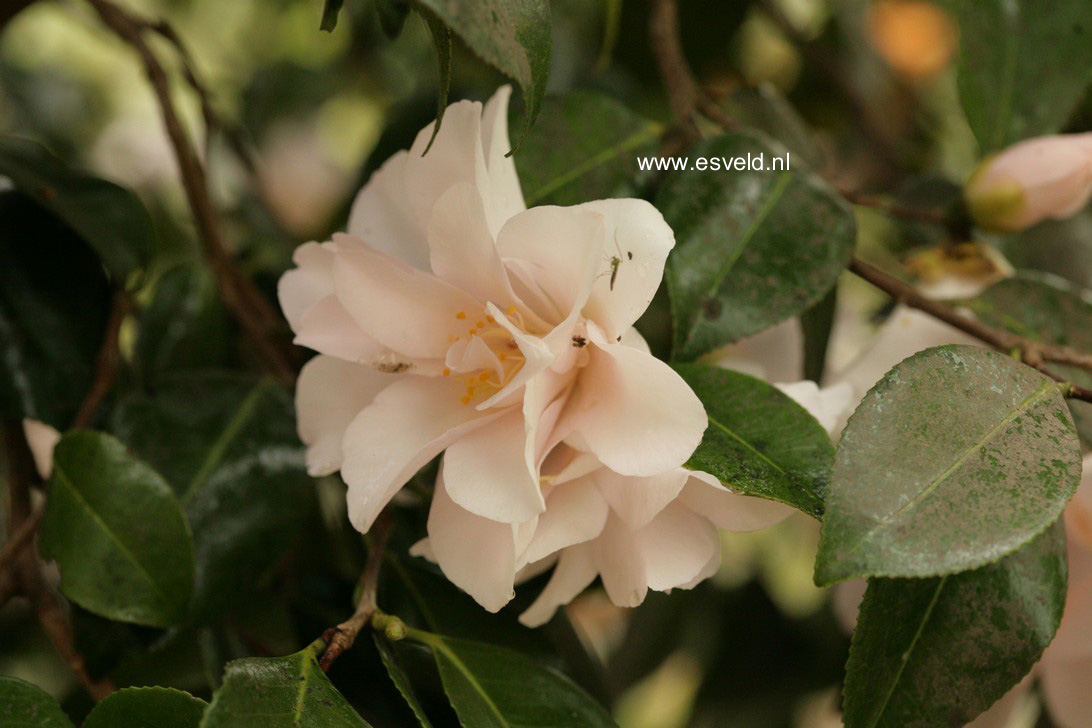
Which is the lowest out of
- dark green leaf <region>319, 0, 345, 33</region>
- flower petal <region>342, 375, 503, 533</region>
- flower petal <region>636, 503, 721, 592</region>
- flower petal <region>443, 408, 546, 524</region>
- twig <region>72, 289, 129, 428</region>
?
twig <region>72, 289, 129, 428</region>

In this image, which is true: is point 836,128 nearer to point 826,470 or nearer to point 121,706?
point 826,470

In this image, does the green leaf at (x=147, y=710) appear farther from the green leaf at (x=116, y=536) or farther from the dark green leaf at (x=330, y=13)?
the dark green leaf at (x=330, y=13)

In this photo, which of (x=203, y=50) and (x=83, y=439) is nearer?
(x=83, y=439)

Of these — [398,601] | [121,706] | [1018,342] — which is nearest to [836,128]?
[1018,342]

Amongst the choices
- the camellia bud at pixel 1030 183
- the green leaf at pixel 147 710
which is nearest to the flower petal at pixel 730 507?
the green leaf at pixel 147 710

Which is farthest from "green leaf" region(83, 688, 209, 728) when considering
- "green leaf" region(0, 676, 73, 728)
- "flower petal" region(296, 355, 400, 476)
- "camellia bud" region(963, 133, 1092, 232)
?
"camellia bud" region(963, 133, 1092, 232)

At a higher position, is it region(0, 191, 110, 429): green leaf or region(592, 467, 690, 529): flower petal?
region(592, 467, 690, 529): flower petal

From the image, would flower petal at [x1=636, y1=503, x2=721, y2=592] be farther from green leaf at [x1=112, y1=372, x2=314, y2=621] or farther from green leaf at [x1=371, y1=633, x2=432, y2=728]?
green leaf at [x1=112, y1=372, x2=314, y2=621]
